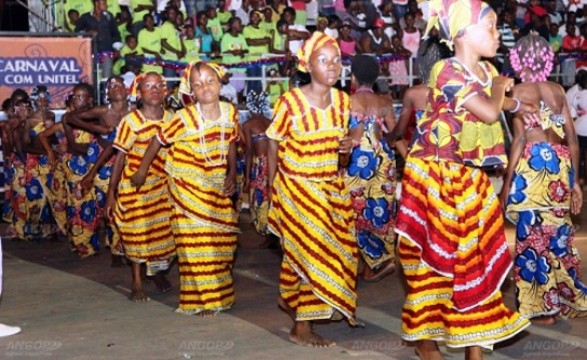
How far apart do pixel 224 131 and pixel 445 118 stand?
7.94 ft

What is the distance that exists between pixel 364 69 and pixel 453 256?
324 cm

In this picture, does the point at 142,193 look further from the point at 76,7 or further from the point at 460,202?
the point at 76,7

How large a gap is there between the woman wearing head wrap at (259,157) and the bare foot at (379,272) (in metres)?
1.93

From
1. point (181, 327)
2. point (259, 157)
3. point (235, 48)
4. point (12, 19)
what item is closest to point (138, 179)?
point (181, 327)

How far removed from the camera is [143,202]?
28.8ft

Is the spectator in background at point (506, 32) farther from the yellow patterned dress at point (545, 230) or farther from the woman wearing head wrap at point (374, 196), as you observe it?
the yellow patterned dress at point (545, 230)

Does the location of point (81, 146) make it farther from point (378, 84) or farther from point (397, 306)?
point (378, 84)

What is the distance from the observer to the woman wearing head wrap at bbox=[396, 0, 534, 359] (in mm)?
6039

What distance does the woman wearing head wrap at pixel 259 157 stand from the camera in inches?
448

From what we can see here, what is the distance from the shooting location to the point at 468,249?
6.04 meters

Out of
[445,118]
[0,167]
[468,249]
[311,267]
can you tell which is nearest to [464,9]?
[445,118]

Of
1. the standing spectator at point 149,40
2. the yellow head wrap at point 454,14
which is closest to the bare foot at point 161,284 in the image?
the yellow head wrap at point 454,14

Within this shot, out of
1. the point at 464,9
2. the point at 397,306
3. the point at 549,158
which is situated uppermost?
the point at 464,9

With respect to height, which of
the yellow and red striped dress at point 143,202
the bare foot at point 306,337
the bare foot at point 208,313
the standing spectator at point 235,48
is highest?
the standing spectator at point 235,48
